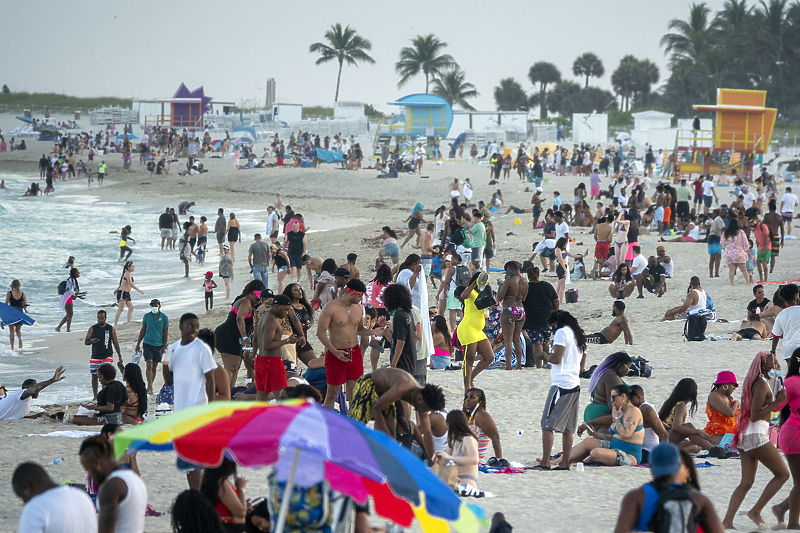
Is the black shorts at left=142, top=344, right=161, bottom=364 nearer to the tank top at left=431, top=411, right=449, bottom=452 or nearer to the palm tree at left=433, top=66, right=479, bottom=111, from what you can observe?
the tank top at left=431, top=411, right=449, bottom=452

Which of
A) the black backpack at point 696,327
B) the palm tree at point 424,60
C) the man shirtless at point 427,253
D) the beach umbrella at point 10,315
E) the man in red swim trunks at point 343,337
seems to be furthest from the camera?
the palm tree at point 424,60

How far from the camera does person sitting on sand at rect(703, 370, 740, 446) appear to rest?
734 centimetres

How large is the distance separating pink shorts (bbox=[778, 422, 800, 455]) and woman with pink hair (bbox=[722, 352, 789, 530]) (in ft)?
0.33

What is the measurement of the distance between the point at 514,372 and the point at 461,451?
4559mm

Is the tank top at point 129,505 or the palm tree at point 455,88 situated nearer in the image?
the tank top at point 129,505

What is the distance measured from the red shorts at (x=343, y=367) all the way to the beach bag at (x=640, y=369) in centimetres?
406

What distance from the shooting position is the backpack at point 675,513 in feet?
11.3

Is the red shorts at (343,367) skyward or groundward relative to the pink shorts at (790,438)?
groundward

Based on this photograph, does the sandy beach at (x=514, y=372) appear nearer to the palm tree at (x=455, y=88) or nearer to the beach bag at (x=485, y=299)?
the beach bag at (x=485, y=299)

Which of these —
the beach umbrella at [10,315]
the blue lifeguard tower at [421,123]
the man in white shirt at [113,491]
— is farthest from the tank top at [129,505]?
the blue lifeguard tower at [421,123]

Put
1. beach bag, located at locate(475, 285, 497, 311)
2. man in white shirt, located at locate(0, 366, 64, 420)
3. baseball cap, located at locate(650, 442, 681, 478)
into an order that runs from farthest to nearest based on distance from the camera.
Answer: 1. man in white shirt, located at locate(0, 366, 64, 420)
2. beach bag, located at locate(475, 285, 497, 311)
3. baseball cap, located at locate(650, 442, 681, 478)

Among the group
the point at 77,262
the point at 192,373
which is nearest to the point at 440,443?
the point at 192,373

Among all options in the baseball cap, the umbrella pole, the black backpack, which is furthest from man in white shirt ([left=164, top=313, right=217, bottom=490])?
the black backpack

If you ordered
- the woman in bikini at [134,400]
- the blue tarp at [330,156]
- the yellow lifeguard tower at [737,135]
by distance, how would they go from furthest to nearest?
the blue tarp at [330,156] → the yellow lifeguard tower at [737,135] → the woman in bikini at [134,400]
